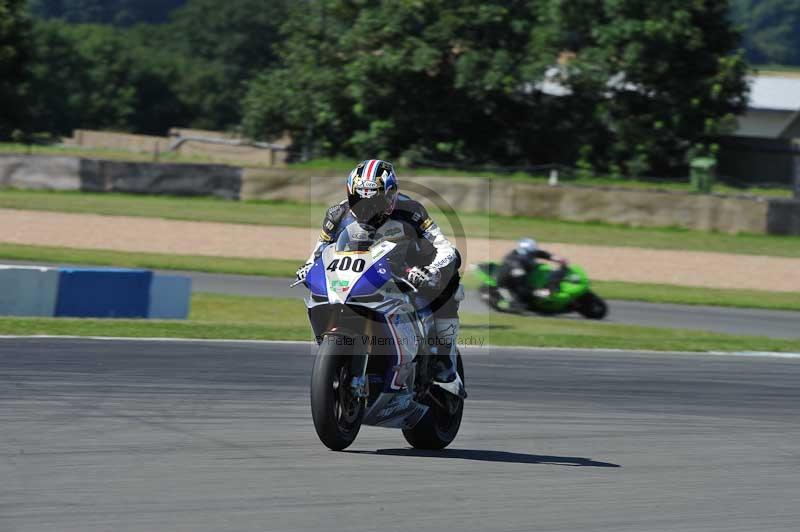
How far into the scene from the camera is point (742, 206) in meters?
29.2

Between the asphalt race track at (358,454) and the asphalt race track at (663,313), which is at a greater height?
the asphalt race track at (358,454)

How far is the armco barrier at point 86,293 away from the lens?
1535cm

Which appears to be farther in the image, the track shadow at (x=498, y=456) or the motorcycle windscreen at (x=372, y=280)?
the track shadow at (x=498, y=456)

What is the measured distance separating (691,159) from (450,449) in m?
31.4

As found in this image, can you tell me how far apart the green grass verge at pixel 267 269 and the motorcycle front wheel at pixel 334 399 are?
618 inches

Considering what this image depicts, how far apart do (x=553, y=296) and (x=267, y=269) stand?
20.6 ft

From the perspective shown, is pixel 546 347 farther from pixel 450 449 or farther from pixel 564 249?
pixel 564 249

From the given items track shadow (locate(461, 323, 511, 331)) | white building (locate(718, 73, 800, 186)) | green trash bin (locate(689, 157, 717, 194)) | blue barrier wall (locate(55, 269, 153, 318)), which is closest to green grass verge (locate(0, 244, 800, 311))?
track shadow (locate(461, 323, 511, 331))

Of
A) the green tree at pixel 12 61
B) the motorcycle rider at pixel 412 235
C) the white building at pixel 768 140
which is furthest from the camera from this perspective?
the white building at pixel 768 140

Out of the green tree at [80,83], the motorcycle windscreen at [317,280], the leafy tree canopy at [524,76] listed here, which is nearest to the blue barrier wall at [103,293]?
the motorcycle windscreen at [317,280]

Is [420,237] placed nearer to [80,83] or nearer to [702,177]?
[702,177]

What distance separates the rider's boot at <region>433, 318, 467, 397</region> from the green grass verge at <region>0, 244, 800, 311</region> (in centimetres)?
1490

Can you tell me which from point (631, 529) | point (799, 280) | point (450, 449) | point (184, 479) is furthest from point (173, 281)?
point (799, 280)

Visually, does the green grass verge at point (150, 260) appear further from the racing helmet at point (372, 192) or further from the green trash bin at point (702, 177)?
the racing helmet at point (372, 192)
